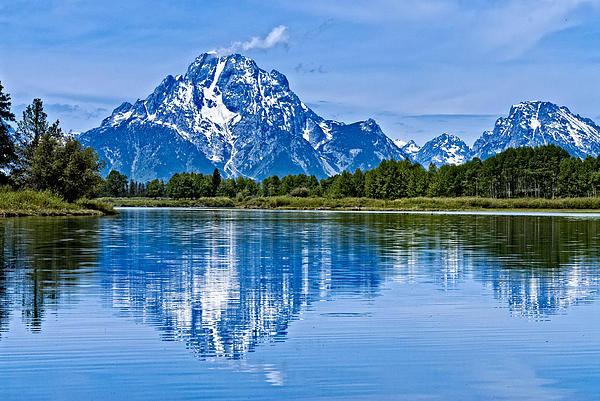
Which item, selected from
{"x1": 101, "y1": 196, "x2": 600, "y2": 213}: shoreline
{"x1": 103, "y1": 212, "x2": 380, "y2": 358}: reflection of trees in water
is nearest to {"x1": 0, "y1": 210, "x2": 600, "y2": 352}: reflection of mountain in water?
{"x1": 103, "y1": 212, "x2": 380, "y2": 358}: reflection of trees in water

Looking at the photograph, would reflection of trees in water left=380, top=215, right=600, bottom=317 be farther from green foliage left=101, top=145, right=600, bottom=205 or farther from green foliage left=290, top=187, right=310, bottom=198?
green foliage left=290, top=187, right=310, bottom=198

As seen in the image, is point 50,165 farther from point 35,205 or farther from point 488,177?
point 488,177

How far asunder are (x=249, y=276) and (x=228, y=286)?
8.38 feet

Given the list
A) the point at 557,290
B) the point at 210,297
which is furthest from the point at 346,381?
the point at 557,290

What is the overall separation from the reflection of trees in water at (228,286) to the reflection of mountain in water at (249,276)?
0.13 ft

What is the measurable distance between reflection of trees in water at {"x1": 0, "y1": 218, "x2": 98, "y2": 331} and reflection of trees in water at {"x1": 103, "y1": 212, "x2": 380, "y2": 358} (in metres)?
1.32

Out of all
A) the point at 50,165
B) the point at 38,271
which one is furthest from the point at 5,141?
the point at 38,271

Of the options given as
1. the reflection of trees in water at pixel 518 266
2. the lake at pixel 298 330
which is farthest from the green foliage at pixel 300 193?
the lake at pixel 298 330

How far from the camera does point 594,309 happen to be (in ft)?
51.1

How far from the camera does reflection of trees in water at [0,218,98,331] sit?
15445 mm

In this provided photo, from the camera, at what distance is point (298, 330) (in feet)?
42.7

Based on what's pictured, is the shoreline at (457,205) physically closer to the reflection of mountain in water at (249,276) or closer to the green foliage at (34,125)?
the green foliage at (34,125)

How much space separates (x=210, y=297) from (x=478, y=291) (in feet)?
26.4

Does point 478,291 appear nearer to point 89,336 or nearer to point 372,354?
point 372,354
